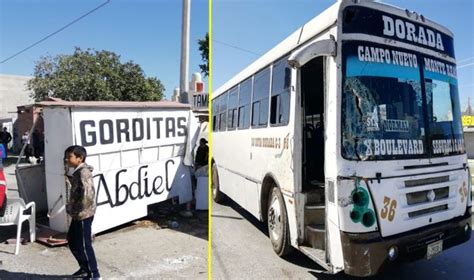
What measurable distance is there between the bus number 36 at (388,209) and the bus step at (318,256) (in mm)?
683

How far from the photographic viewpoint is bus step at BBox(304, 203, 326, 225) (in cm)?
431

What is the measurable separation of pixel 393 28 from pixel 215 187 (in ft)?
13.0

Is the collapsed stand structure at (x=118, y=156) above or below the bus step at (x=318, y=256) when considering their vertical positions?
above

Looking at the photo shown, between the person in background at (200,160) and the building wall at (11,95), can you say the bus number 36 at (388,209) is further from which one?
the building wall at (11,95)

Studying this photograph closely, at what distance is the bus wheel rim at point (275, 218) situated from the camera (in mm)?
4860

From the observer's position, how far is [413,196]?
371cm

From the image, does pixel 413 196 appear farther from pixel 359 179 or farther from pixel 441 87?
pixel 441 87

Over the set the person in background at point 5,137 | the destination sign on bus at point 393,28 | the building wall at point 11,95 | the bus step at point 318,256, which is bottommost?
the bus step at point 318,256

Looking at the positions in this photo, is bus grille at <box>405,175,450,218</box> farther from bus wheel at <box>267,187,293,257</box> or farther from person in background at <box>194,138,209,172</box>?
person in background at <box>194,138,209,172</box>

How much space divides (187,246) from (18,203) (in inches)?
97.1

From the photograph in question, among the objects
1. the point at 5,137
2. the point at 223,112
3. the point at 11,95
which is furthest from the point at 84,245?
the point at 11,95

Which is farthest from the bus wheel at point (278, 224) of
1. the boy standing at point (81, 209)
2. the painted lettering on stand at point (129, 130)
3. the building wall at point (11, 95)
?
the building wall at point (11, 95)

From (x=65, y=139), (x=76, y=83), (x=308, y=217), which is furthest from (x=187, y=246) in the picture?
(x=76, y=83)

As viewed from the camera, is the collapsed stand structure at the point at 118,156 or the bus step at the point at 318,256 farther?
the collapsed stand structure at the point at 118,156
